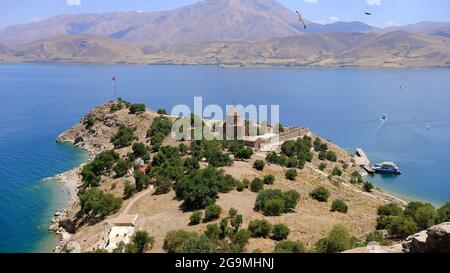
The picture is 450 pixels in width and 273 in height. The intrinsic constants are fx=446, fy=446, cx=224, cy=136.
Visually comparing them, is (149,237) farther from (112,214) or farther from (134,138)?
(134,138)

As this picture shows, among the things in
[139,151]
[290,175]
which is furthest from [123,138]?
[290,175]

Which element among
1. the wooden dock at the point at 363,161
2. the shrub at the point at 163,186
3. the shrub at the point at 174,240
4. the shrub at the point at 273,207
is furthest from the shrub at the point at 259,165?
the wooden dock at the point at 363,161

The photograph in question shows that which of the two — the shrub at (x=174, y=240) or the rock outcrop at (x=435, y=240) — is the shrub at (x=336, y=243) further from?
the rock outcrop at (x=435, y=240)

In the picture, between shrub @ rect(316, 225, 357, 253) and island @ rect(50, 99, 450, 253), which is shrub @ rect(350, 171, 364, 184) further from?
shrub @ rect(316, 225, 357, 253)

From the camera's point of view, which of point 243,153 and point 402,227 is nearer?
point 402,227

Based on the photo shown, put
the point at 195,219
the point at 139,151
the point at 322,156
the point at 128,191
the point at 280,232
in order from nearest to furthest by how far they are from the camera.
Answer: the point at 280,232 → the point at 195,219 → the point at 128,191 → the point at 139,151 → the point at 322,156

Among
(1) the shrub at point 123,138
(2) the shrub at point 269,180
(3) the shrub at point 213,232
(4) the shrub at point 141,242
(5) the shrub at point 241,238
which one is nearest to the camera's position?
(5) the shrub at point 241,238

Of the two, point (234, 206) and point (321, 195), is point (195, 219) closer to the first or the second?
point (234, 206)
